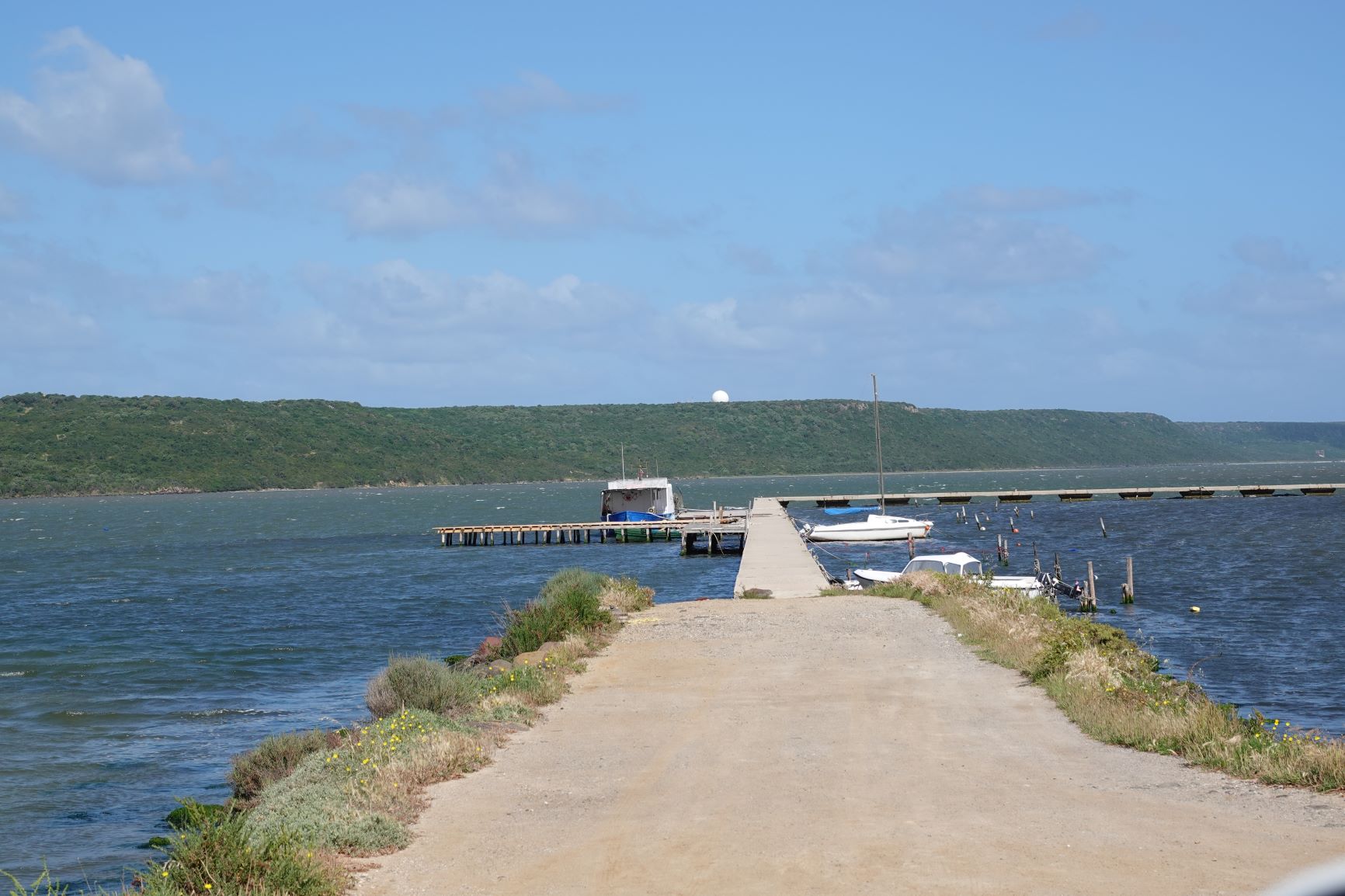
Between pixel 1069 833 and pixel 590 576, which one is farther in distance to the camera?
pixel 590 576

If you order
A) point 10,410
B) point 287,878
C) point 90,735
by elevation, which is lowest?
point 90,735

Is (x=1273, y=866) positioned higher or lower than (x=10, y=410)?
lower

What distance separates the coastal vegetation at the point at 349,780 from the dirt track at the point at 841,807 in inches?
12.1

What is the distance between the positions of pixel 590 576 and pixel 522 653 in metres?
8.26

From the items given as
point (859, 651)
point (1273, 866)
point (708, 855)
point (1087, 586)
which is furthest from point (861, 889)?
point (1087, 586)

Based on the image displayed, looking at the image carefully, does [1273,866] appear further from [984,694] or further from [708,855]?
[984,694]

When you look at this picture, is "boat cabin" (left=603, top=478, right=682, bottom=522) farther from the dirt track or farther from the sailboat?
the dirt track

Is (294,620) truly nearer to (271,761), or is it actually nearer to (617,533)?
(271,761)

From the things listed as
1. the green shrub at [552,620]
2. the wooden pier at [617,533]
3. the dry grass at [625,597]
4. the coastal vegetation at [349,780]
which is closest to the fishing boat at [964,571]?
the dry grass at [625,597]

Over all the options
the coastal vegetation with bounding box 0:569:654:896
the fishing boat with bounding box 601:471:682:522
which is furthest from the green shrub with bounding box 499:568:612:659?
the fishing boat with bounding box 601:471:682:522

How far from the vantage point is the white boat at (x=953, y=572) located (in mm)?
32656

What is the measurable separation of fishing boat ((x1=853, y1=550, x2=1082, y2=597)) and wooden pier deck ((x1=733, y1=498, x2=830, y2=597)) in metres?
1.48

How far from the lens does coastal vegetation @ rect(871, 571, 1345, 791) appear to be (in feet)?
35.8

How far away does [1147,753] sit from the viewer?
12.1 meters
